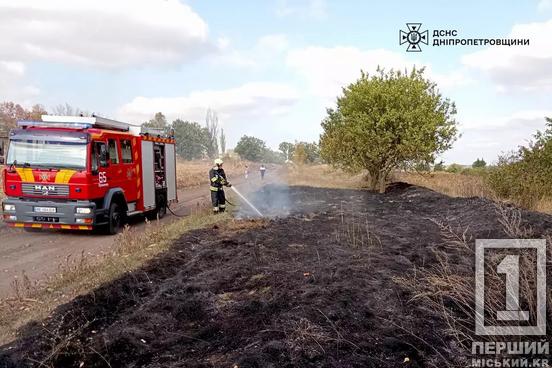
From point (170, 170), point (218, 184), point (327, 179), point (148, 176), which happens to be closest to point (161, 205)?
point (170, 170)

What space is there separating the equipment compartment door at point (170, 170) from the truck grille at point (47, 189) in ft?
17.3

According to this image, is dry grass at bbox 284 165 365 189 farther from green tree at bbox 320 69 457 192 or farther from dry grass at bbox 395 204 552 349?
dry grass at bbox 395 204 552 349

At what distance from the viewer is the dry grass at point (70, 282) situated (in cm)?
509

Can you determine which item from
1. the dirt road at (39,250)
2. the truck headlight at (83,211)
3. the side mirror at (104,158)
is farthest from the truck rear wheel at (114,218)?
the side mirror at (104,158)

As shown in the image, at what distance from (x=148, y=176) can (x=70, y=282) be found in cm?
733

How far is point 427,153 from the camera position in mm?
20562

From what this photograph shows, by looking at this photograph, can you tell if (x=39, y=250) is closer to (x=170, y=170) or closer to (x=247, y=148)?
(x=170, y=170)

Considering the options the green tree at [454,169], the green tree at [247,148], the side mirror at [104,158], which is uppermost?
the green tree at [247,148]

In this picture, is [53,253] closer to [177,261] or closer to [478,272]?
[177,261]

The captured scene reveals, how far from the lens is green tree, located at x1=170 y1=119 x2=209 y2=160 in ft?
322

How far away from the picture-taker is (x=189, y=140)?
9906 cm

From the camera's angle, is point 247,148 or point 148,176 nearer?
point 148,176

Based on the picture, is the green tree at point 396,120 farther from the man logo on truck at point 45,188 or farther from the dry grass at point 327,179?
the man logo on truck at point 45,188

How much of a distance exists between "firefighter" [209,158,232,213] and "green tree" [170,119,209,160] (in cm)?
8487
